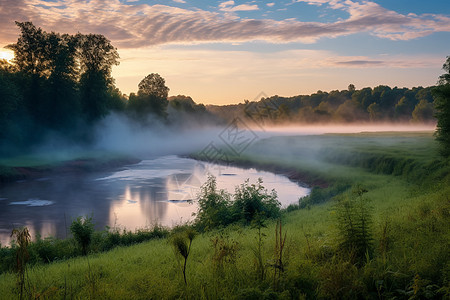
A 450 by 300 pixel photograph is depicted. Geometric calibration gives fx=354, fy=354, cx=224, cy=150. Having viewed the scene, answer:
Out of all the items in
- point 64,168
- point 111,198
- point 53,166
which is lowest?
point 111,198

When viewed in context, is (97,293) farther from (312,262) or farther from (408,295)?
(408,295)

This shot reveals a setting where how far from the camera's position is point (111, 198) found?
3416 cm

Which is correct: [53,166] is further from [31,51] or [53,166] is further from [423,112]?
[423,112]

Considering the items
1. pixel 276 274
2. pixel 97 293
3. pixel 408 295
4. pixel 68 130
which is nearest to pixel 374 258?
pixel 408 295

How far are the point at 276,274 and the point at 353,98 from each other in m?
128

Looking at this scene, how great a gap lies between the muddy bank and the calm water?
6.57ft

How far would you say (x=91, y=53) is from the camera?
72.2 m

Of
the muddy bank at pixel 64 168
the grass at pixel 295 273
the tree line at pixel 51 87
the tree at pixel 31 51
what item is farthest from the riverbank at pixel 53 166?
the grass at pixel 295 273

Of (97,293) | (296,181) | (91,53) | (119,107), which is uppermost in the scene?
(91,53)

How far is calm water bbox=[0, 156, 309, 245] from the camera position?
25125 mm

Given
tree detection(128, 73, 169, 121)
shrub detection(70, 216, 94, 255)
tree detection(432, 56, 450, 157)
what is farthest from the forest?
shrub detection(70, 216, 94, 255)

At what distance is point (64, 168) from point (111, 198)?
22.4 m

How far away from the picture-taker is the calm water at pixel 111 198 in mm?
25125

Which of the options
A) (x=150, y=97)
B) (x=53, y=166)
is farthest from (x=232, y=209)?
(x=150, y=97)
